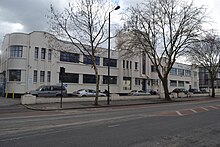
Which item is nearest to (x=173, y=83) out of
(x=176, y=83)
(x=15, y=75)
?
(x=176, y=83)

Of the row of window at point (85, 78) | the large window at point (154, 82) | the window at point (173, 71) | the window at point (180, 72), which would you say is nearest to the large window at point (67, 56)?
the row of window at point (85, 78)

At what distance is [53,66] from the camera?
4038 cm

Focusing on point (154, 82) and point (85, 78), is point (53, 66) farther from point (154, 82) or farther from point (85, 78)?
point (154, 82)

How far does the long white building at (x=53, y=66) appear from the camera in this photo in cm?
3681

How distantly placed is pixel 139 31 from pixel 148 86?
1049 inches

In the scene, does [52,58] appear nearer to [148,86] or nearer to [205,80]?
[148,86]

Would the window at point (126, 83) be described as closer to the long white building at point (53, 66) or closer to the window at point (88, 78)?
the long white building at point (53, 66)

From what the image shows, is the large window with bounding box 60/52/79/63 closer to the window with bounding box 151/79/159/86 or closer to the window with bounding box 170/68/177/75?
the window with bounding box 151/79/159/86

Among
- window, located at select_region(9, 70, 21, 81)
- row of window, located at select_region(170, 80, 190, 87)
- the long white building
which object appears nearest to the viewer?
window, located at select_region(9, 70, 21, 81)

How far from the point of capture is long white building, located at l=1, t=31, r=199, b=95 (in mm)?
36812

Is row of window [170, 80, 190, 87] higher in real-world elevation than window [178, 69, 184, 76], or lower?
lower

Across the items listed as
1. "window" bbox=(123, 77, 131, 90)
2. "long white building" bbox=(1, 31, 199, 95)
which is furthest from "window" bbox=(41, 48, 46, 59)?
"window" bbox=(123, 77, 131, 90)

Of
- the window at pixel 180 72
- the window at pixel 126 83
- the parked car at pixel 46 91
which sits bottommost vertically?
the parked car at pixel 46 91

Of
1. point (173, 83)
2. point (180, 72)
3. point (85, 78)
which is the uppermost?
point (180, 72)
